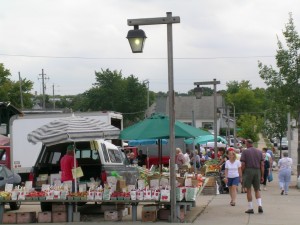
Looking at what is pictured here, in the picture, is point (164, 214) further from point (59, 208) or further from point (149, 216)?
point (59, 208)

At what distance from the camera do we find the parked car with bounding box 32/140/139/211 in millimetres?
15094

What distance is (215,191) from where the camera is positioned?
21.5m

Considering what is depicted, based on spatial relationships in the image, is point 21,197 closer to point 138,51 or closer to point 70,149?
point 70,149

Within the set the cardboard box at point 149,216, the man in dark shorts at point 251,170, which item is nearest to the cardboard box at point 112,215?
the cardboard box at point 149,216

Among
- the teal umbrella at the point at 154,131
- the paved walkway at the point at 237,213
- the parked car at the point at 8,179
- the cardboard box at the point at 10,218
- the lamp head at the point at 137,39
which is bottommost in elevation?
the paved walkway at the point at 237,213

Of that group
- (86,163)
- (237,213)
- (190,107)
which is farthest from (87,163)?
(190,107)

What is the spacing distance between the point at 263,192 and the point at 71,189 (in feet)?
35.5

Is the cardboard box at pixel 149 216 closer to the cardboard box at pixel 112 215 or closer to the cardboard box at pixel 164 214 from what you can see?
the cardboard box at pixel 164 214

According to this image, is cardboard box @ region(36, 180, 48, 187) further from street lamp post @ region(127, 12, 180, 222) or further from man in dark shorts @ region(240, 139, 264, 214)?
man in dark shorts @ region(240, 139, 264, 214)

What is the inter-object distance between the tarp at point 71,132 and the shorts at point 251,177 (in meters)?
3.27

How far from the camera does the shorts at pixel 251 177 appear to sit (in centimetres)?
1491

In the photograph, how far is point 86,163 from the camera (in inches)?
621

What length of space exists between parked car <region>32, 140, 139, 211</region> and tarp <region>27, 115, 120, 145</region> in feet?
3.25

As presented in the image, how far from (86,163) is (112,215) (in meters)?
2.51
